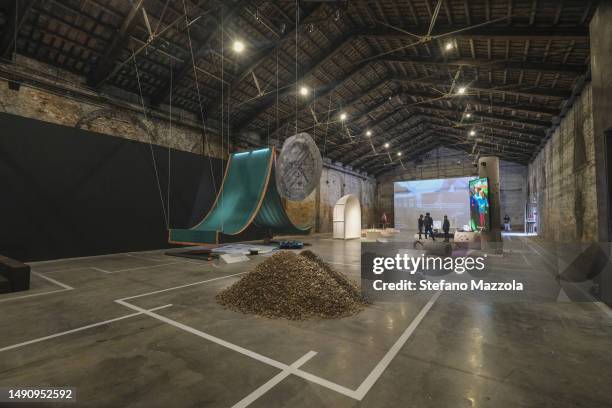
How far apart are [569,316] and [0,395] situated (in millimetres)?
5302

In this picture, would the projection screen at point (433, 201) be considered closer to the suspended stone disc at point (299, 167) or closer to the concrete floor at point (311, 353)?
the suspended stone disc at point (299, 167)

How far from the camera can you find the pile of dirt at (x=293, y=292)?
3.33 m

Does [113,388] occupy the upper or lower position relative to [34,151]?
lower

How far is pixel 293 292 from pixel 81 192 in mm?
7839

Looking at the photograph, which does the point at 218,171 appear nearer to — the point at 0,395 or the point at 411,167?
the point at 0,395

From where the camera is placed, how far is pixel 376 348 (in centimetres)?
242

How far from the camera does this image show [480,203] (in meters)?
8.81

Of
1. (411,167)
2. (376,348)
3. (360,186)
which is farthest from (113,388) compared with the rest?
(411,167)

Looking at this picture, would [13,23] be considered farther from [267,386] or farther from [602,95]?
[602,95]

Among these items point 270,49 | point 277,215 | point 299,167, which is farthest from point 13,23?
point 277,215

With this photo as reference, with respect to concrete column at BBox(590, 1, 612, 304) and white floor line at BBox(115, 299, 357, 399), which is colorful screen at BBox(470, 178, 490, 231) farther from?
white floor line at BBox(115, 299, 357, 399)

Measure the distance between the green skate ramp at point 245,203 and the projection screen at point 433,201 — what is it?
615 inches

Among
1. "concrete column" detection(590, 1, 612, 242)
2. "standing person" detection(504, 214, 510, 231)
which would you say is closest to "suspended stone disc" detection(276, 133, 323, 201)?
"concrete column" detection(590, 1, 612, 242)

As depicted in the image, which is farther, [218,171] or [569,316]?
[218,171]
